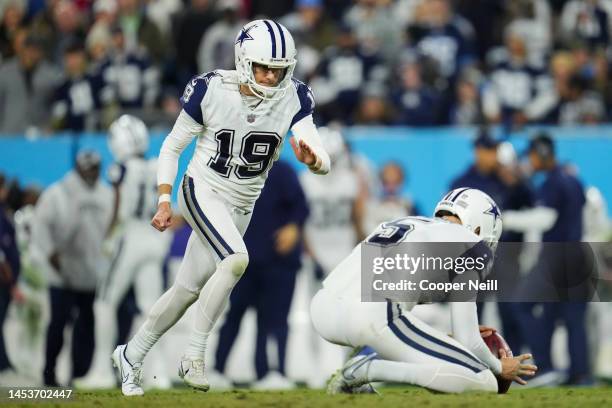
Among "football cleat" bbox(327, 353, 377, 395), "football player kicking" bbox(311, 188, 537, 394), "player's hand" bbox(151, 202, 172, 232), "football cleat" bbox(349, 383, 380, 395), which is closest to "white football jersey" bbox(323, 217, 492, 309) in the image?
"football player kicking" bbox(311, 188, 537, 394)

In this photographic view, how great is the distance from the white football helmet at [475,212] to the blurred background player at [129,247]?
4.54m

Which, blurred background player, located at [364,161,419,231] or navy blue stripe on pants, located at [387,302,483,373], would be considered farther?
blurred background player, located at [364,161,419,231]

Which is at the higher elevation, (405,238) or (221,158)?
(221,158)

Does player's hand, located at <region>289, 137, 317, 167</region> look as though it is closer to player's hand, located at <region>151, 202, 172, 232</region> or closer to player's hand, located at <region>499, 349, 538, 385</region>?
player's hand, located at <region>151, 202, 172, 232</region>

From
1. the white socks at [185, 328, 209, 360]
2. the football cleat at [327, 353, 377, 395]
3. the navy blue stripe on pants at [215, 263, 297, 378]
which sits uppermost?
the navy blue stripe on pants at [215, 263, 297, 378]

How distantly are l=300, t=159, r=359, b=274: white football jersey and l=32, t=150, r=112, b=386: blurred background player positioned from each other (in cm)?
215

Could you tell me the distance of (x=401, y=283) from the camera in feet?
26.0

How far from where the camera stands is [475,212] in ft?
26.8

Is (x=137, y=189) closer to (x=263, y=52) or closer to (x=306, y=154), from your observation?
(x=263, y=52)

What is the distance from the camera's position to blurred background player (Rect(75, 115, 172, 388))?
40.4ft

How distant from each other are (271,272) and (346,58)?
406cm

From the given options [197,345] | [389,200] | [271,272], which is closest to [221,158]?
[197,345]

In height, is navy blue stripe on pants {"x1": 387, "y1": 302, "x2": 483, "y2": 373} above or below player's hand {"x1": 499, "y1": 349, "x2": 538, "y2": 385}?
above

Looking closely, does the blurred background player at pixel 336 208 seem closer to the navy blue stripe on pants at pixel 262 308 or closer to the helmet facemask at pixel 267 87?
the navy blue stripe on pants at pixel 262 308
